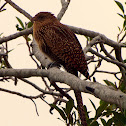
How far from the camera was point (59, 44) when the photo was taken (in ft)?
13.5

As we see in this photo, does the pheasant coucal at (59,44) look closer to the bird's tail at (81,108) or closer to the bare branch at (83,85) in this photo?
the bird's tail at (81,108)

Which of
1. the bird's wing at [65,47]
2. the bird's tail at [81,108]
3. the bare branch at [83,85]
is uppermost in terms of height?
the bird's wing at [65,47]

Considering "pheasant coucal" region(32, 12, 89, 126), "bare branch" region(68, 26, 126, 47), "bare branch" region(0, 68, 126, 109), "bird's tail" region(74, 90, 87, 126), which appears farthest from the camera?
"bare branch" region(68, 26, 126, 47)

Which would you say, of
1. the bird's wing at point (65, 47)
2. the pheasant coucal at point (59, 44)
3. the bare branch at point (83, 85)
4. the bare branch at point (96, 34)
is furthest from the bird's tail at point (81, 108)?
the bare branch at point (96, 34)

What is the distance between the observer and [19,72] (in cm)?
305

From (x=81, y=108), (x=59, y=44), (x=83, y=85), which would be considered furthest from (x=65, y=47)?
(x=83, y=85)

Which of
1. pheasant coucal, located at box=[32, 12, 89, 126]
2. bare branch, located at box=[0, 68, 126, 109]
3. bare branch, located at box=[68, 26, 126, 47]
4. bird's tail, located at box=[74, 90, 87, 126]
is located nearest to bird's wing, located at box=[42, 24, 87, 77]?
pheasant coucal, located at box=[32, 12, 89, 126]

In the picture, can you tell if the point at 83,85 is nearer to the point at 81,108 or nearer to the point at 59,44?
the point at 81,108

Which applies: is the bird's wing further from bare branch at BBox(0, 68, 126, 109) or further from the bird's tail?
bare branch at BBox(0, 68, 126, 109)

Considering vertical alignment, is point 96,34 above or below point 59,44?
above

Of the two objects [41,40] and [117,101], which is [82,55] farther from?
[117,101]

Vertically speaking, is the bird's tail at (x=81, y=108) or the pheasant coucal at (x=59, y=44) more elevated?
the pheasant coucal at (x=59, y=44)

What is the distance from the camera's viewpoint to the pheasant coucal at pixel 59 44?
12.5ft

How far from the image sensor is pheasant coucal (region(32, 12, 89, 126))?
381 centimetres
